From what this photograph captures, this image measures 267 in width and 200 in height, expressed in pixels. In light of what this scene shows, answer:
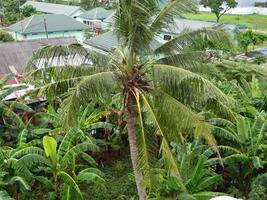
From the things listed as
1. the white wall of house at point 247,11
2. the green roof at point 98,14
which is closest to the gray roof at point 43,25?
the green roof at point 98,14

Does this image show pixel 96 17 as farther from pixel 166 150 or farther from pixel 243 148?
pixel 166 150

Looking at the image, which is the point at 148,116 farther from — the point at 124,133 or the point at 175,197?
the point at 124,133

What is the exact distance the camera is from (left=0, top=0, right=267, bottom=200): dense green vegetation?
28.5 feet

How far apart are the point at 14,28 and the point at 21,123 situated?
2868cm

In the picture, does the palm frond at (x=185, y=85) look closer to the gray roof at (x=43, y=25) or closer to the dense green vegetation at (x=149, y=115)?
the dense green vegetation at (x=149, y=115)

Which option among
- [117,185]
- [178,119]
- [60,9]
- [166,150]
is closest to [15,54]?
[117,185]

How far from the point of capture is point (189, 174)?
487 inches

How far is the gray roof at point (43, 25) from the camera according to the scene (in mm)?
40688

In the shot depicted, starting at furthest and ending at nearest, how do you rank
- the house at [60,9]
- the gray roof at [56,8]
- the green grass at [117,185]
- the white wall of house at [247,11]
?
the white wall of house at [247,11] → the gray roof at [56,8] → the house at [60,9] → the green grass at [117,185]

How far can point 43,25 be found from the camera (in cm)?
4128

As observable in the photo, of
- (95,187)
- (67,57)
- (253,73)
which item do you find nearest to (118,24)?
(67,57)

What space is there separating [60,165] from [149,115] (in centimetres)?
529

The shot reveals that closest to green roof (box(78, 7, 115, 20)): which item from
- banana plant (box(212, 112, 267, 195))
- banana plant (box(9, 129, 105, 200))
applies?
banana plant (box(9, 129, 105, 200))

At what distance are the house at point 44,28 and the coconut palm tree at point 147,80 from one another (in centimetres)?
3110
